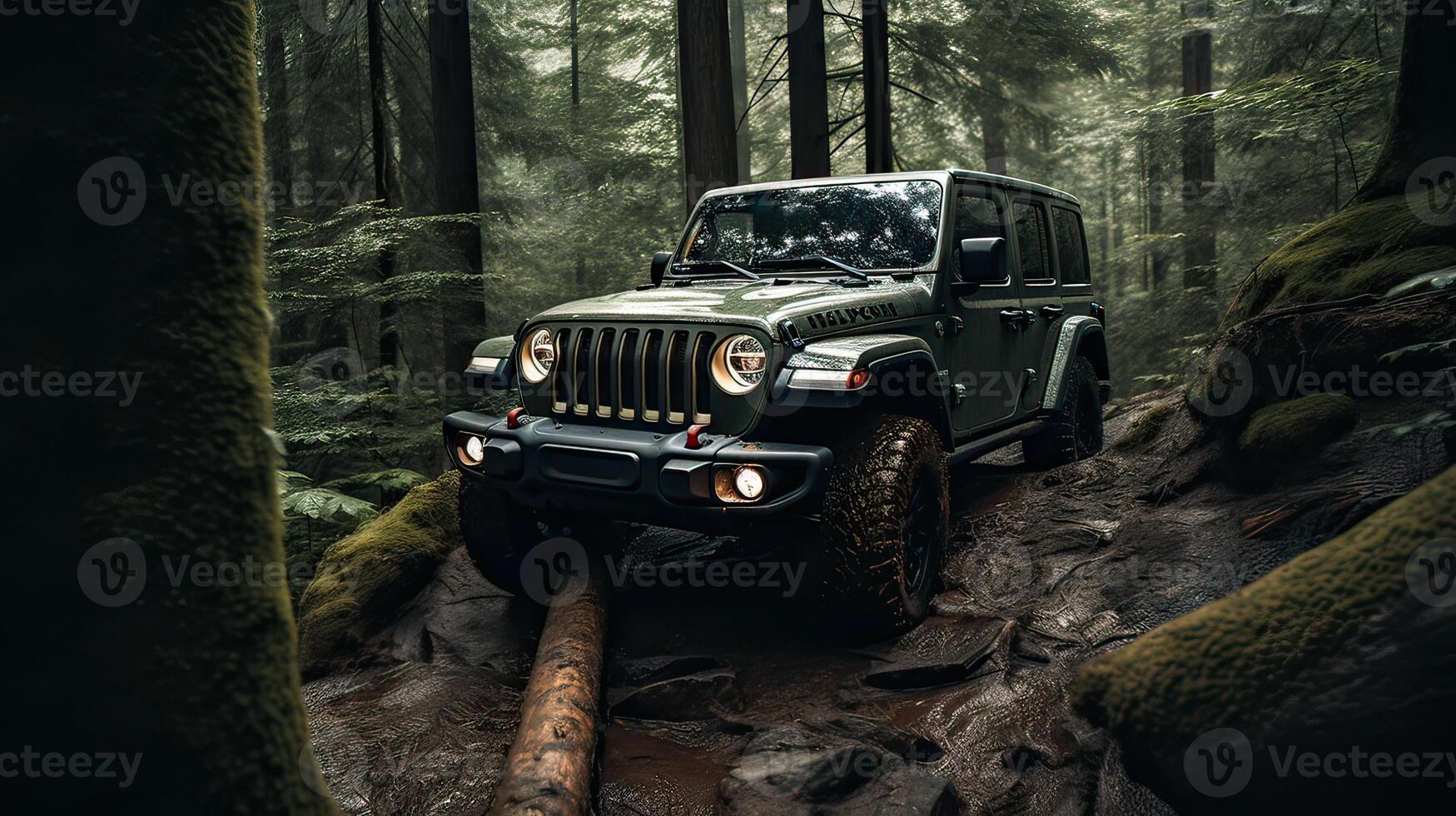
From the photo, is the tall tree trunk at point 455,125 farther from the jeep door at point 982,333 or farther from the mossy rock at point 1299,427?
the mossy rock at point 1299,427

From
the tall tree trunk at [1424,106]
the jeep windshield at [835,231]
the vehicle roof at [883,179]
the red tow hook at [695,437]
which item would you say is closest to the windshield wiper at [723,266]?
the jeep windshield at [835,231]

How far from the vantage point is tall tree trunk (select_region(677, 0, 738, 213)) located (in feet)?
30.0

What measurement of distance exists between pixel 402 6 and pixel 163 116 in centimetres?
1359

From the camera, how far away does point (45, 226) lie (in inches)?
63.8

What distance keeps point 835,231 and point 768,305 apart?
53.7 inches

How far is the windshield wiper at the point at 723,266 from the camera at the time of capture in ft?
17.2

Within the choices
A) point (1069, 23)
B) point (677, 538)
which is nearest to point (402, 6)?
point (1069, 23)

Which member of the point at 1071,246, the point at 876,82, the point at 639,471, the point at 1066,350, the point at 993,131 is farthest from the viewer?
the point at 993,131

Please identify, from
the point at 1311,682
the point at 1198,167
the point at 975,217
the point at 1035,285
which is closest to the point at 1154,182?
the point at 1198,167

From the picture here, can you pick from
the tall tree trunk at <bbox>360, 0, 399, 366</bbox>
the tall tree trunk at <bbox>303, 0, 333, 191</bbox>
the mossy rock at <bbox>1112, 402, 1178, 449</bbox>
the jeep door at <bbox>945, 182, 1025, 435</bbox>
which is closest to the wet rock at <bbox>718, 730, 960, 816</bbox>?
the jeep door at <bbox>945, 182, 1025, 435</bbox>

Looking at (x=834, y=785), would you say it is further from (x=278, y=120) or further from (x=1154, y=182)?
(x=1154, y=182)

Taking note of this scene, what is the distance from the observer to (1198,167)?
1534 centimetres

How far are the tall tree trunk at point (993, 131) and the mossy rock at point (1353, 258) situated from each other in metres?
9.75

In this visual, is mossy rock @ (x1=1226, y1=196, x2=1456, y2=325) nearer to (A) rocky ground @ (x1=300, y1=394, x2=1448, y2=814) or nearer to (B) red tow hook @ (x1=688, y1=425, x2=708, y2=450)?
(A) rocky ground @ (x1=300, y1=394, x2=1448, y2=814)
